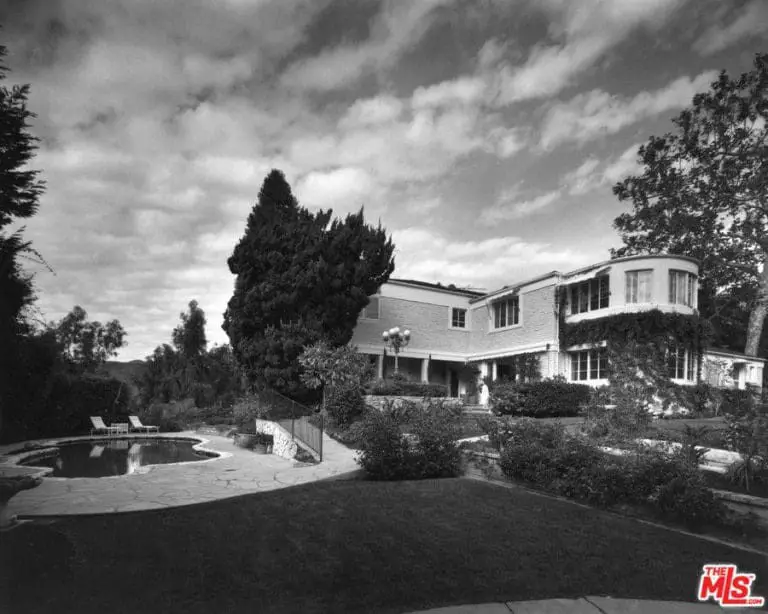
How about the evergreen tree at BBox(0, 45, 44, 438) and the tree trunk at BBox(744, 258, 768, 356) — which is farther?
the tree trunk at BBox(744, 258, 768, 356)

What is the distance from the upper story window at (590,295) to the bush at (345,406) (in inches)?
403

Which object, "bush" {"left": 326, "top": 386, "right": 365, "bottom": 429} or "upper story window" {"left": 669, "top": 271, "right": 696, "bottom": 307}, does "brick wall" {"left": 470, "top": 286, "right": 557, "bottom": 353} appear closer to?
"upper story window" {"left": 669, "top": 271, "right": 696, "bottom": 307}

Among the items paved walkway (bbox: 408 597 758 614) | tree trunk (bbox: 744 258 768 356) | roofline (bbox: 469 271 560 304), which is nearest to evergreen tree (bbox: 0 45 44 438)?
paved walkway (bbox: 408 597 758 614)

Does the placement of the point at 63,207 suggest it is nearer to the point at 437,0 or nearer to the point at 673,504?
the point at 437,0

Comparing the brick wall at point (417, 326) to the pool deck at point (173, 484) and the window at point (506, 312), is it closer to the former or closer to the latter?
the window at point (506, 312)

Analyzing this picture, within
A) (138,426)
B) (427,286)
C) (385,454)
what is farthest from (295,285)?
(385,454)

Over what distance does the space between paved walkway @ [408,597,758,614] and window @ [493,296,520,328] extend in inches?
786

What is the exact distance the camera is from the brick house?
1902cm

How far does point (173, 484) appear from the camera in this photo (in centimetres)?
883

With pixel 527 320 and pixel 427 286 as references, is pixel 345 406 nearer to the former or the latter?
pixel 527 320

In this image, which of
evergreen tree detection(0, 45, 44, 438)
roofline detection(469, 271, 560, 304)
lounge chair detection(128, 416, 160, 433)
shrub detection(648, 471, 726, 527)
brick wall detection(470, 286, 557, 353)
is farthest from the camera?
brick wall detection(470, 286, 557, 353)

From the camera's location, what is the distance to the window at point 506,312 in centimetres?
2392

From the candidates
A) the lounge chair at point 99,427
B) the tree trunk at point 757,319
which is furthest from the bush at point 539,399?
the tree trunk at point 757,319

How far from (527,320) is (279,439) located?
1242 centimetres
